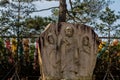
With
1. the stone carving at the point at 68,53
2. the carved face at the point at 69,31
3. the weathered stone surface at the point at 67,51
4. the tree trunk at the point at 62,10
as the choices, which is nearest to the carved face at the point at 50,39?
the weathered stone surface at the point at 67,51

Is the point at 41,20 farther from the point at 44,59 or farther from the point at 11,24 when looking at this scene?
the point at 44,59

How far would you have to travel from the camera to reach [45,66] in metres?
6.99

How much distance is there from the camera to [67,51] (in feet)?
23.3

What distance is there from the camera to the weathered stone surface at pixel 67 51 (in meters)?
7.00

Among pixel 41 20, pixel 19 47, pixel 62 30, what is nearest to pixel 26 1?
pixel 41 20

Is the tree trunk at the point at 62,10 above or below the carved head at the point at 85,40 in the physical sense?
above

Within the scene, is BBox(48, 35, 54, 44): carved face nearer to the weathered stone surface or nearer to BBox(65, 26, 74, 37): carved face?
the weathered stone surface

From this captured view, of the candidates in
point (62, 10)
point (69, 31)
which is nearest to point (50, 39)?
point (69, 31)

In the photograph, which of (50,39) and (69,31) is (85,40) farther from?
(50,39)

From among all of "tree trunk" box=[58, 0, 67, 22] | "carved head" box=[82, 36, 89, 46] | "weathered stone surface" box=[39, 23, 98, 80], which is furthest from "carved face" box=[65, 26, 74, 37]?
"tree trunk" box=[58, 0, 67, 22]

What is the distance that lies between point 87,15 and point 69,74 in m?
3.00

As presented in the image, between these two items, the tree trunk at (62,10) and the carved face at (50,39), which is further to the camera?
the tree trunk at (62,10)

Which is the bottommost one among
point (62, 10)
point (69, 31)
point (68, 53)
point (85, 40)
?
point (68, 53)

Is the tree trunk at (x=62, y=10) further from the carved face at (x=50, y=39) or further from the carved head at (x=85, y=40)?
the carved face at (x=50, y=39)
